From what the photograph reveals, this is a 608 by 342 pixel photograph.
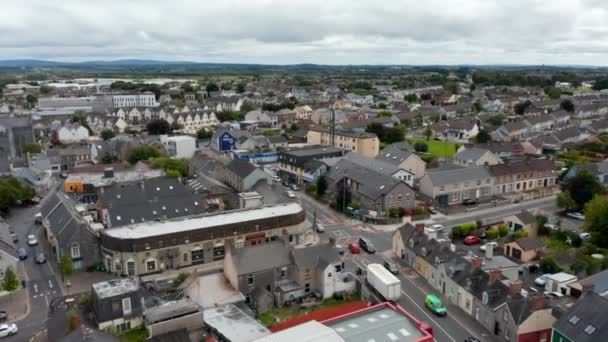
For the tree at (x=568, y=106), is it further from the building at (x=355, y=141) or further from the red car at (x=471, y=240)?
the red car at (x=471, y=240)

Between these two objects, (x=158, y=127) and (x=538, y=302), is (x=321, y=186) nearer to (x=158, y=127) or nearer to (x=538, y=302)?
(x=538, y=302)

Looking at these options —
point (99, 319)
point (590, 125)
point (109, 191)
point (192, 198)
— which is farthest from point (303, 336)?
point (590, 125)

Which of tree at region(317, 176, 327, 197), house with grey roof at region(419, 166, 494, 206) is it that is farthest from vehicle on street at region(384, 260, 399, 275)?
tree at region(317, 176, 327, 197)

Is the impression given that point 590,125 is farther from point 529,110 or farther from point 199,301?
point 199,301

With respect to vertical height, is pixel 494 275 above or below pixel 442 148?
above

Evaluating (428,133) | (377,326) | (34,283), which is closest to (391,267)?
(377,326)
